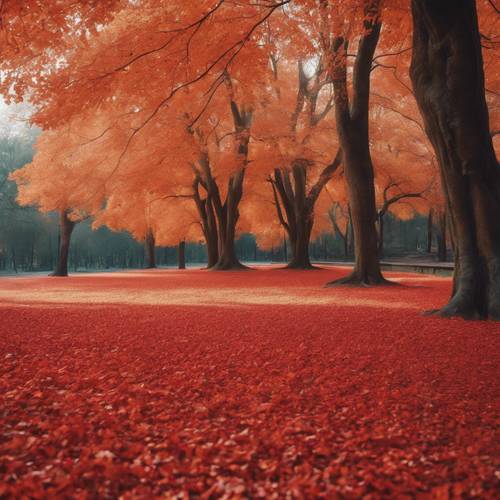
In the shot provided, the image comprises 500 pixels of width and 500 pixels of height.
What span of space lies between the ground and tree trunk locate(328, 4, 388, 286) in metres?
6.00

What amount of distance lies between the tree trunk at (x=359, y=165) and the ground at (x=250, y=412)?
6.00m

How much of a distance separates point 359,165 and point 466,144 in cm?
535

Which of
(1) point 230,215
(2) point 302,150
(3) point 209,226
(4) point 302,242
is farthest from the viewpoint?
(3) point 209,226

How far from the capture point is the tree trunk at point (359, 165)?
10.5 m

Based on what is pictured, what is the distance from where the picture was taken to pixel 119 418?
89.7 inches

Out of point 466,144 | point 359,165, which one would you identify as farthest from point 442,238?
point 466,144

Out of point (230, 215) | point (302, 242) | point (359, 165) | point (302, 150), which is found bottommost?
point (302, 242)

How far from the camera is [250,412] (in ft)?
7.79

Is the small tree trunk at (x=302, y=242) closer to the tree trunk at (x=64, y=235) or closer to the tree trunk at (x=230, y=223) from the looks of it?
the tree trunk at (x=230, y=223)

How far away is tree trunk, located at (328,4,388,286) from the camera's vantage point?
10461 millimetres

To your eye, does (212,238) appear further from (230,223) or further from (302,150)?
(302,150)

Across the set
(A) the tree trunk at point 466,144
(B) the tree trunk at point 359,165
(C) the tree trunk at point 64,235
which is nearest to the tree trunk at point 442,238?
(B) the tree trunk at point 359,165

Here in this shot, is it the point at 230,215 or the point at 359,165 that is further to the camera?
the point at 230,215

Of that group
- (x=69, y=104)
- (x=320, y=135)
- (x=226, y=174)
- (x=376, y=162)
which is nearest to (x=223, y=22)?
(x=69, y=104)
